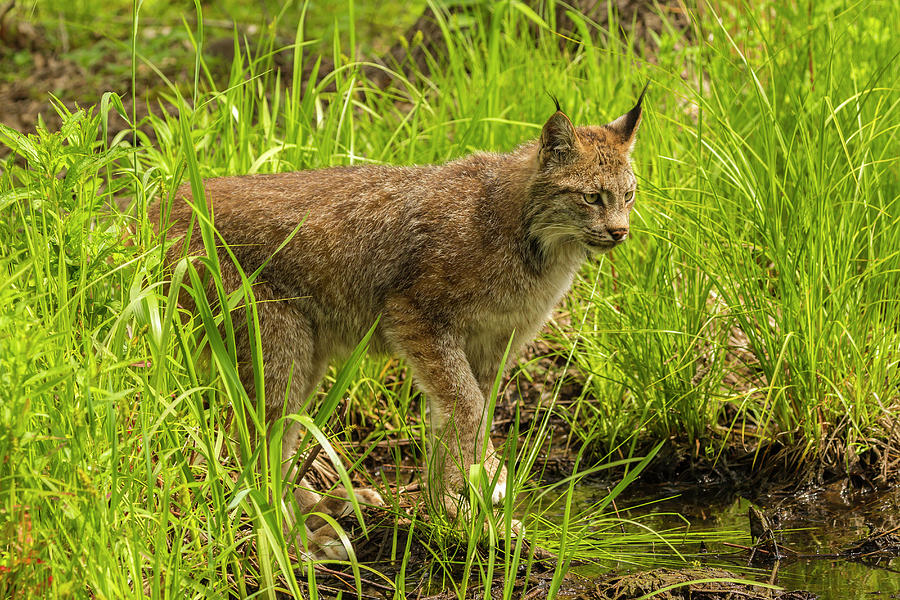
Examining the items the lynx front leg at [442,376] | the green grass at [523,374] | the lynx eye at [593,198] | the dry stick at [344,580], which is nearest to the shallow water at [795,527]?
the green grass at [523,374]

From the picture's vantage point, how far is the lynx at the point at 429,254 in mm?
4180

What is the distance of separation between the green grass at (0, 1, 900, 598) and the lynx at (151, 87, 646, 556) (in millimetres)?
225

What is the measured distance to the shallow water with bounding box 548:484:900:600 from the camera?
363 centimetres

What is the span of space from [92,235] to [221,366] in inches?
31.8

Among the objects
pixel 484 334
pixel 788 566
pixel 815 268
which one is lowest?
pixel 788 566

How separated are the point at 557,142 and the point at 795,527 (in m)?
1.82

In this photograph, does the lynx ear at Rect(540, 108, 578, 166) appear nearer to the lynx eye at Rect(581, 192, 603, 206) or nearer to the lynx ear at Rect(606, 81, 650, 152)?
the lynx eye at Rect(581, 192, 603, 206)

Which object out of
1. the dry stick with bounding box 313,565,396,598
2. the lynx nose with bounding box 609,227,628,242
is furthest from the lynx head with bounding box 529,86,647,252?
the dry stick with bounding box 313,565,396,598

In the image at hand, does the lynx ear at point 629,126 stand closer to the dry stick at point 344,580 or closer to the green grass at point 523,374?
the green grass at point 523,374

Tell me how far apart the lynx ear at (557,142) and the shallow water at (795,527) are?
56.5 inches

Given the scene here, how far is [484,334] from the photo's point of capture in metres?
4.40

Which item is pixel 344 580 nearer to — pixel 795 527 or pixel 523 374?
pixel 795 527

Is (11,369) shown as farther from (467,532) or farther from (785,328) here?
(785,328)

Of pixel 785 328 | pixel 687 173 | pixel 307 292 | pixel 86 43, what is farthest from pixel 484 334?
pixel 86 43
